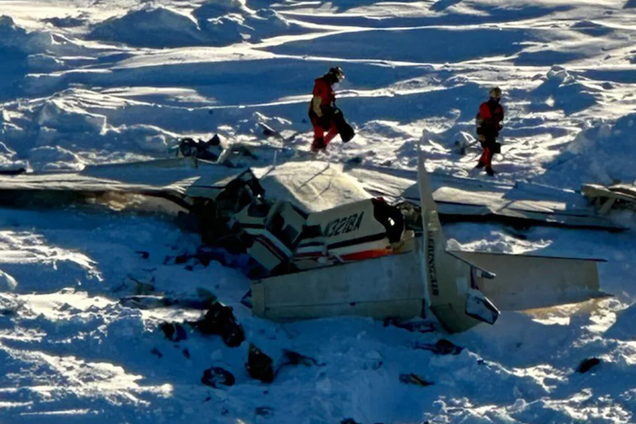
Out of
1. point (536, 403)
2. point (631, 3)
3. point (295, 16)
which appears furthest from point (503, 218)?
point (631, 3)

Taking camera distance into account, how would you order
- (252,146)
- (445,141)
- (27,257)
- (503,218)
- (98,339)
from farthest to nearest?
1. (445,141)
2. (252,146)
3. (503,218)
4. (27,257)
5. (98,339)

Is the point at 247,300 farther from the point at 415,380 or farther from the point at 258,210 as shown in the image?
the point at 415,380

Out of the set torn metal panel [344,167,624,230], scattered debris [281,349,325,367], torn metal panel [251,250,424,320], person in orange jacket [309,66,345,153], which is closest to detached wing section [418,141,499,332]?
torn metal panel [251,250,424,320]

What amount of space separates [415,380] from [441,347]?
598 millimetres

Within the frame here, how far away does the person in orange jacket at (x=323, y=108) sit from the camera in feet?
48.5

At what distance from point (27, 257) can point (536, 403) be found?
16.0 ft

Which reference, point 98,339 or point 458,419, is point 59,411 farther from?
point 458,419

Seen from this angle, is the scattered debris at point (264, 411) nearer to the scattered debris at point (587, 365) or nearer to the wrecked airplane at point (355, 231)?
the wrecked airplane at point (355, 231)

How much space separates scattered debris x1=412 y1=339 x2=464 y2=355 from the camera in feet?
31.0

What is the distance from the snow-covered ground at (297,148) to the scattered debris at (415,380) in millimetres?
66

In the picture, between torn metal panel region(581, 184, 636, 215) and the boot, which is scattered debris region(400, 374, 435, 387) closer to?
torn metal panel region(581, 184, 636, 215)

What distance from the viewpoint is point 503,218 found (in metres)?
12.2

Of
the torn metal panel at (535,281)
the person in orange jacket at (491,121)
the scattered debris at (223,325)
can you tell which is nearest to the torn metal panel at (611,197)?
the person in orange jacket at (491,121)

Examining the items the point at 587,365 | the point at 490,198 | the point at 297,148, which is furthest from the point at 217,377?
the point at 297,148
